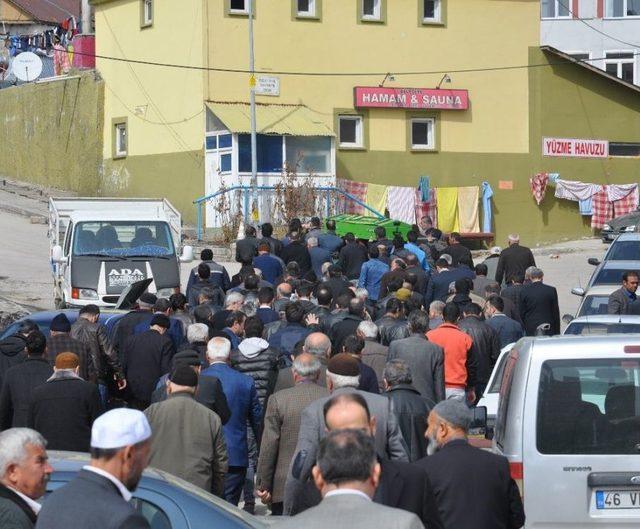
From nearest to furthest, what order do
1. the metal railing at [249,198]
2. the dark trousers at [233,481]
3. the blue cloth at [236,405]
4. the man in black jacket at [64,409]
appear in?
1. the man in black jacket at [64,409]
2. the blue cloth at [236,405]
3. the dark trousers at [233,481]
4. the metal railing at [249,198]

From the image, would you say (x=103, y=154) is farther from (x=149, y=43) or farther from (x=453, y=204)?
(x=453, y=204)

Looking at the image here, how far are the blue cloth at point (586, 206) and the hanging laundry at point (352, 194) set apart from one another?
7365mm

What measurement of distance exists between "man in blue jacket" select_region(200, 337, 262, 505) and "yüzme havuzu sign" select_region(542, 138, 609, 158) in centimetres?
3064

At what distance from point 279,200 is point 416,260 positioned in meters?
16.4

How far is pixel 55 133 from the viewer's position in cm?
4284

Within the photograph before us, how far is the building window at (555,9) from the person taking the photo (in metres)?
54.2

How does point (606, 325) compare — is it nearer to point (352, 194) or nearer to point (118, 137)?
point (352, 194)

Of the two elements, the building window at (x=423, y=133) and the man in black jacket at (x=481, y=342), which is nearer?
the man in black jacket at (x=481, y=342)

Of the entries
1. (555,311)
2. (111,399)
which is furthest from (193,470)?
(555,311)

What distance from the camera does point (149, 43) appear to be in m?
37.0

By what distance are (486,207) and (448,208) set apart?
134 centimetres

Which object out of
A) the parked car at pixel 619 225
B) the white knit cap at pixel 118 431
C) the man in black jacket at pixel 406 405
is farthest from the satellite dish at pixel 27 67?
the white knit cap at pixel 118 431

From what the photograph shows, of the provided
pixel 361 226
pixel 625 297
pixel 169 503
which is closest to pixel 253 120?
pixel 361 226

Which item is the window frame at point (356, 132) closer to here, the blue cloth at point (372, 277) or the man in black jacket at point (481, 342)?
the blue cloth at point (372, 277)
